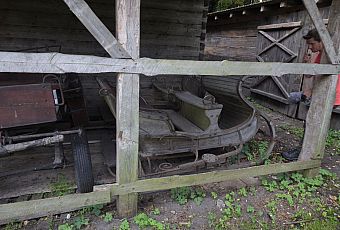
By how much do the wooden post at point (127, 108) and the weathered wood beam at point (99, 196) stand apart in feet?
0.36

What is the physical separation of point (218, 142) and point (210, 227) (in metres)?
1.11

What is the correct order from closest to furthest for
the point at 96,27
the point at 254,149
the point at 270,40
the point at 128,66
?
the point at 96,27, the point at 128,66, the point at 254,149, the point at 270,40

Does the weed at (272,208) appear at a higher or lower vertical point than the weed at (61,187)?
lower

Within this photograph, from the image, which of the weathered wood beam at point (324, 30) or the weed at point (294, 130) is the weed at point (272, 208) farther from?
the weed at point (294, 130)

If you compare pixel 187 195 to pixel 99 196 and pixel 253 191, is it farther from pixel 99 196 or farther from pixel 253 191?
pixel 99 196

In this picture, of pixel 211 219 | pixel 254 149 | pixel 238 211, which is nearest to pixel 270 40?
pixel 254 149

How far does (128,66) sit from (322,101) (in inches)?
92.9

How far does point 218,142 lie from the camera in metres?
3.29

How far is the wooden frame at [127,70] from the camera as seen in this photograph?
1.88 metres

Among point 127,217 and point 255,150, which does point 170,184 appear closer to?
point 127,217

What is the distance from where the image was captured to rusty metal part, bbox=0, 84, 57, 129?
7.28 feet

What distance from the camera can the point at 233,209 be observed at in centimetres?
276

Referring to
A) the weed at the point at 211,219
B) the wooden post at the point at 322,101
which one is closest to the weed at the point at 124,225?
the weed at the point at 211,219

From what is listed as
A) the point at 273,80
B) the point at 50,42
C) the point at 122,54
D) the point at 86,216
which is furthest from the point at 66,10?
the point at 273,80
